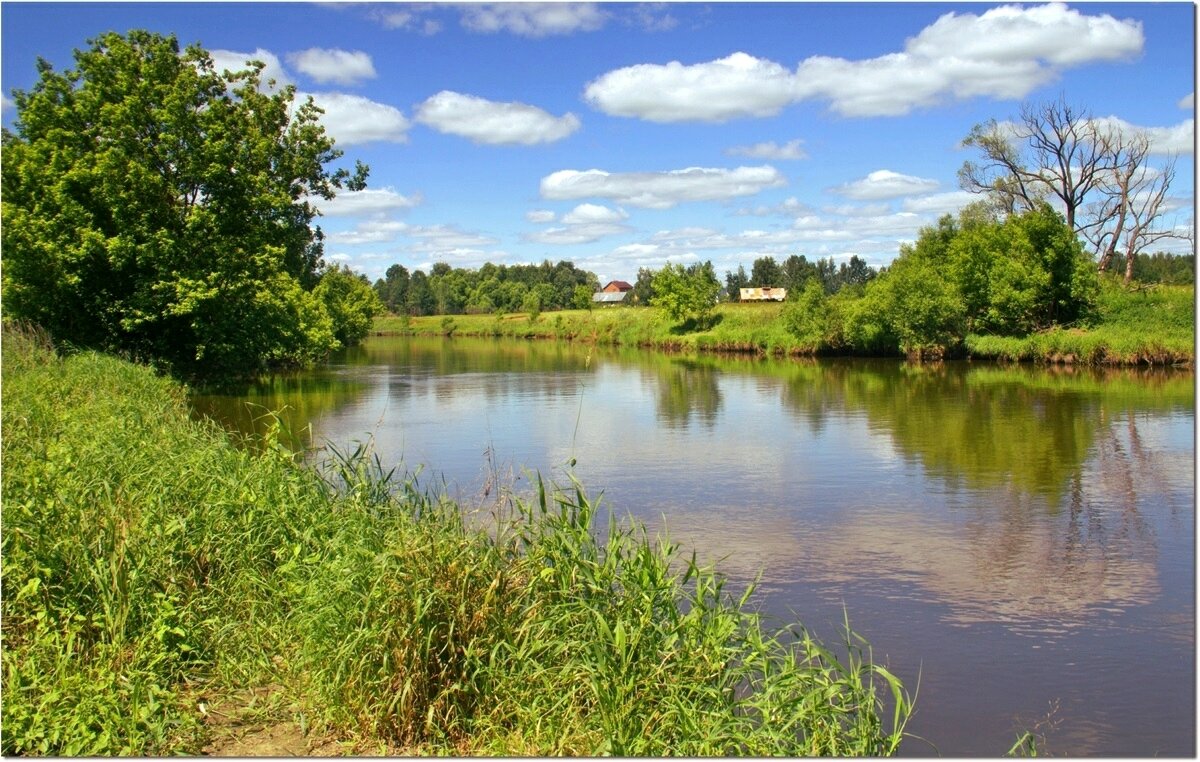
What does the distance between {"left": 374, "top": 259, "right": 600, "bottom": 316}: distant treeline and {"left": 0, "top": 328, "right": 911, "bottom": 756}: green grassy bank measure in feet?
293

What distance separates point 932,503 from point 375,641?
10.1 m

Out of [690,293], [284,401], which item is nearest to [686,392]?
[284,401]

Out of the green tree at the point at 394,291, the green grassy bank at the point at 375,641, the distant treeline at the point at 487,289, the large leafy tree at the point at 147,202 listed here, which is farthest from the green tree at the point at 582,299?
the green grassy bank at the point at 375,641

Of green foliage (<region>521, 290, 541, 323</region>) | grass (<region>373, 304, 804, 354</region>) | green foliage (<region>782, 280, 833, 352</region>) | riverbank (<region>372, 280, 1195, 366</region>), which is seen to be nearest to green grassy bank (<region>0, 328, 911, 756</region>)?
riverbank (<region>372, 280, 1195, 366</region>)

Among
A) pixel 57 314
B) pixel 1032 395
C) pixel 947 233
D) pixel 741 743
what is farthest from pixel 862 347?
pixel 741 743

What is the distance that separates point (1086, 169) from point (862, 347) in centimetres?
1364

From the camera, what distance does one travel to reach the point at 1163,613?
8812 millimetres

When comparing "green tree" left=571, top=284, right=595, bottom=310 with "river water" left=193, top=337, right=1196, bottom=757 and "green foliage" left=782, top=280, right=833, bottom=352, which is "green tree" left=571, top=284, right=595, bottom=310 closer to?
"green foliage" left=782, top=280, right=833, bottom=352

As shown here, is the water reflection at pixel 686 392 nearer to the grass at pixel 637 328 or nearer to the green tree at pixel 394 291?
the grass at pixel 637 328

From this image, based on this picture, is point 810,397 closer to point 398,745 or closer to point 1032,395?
point 1032,395

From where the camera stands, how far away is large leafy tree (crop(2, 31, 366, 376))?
22.1m

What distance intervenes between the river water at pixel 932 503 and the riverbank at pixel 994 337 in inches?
207

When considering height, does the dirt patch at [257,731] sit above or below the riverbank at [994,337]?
below

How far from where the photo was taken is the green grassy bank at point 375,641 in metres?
4.90
